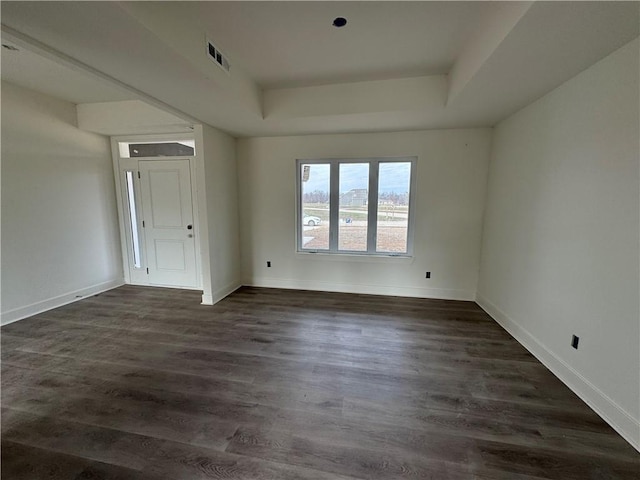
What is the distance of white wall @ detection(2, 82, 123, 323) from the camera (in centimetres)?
306

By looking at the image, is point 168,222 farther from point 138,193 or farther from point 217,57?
point 217,57

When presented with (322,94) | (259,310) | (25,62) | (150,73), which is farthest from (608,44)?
(25,62)

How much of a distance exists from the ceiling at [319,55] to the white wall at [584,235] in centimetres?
27

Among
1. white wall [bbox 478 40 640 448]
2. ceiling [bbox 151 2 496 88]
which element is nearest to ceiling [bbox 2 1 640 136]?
ceiling [bbox 151 2 496 88]

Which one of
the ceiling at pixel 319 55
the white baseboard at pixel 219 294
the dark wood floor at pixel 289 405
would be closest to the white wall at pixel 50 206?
the ceiling at pixel 319 55

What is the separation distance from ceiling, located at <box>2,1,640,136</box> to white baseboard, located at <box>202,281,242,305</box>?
232 centimetres

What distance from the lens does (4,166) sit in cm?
298

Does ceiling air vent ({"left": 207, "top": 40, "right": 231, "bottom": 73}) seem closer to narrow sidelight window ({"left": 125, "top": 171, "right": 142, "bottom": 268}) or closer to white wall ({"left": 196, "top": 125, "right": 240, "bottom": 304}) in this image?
Result: white wall ({"left": 196, "top": 125, "right": 240, "bottom": 304})

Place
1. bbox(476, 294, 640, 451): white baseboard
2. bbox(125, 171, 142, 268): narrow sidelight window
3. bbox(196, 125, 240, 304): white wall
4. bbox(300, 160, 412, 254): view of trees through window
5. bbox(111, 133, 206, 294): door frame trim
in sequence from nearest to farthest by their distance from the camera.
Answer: bbox(476, 294, 640, 451): white baseboard, bbox(196, 125, 240, 304): white wall, bbox(111, 133, 206, 294): door frame trim, bbox(300, 160, 412, 254): view of trees through window, bbox(125, 171, 142, 268): narrow sidelight window

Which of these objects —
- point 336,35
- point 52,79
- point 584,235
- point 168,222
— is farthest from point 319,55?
point 168,222

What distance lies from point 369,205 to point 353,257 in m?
0.84

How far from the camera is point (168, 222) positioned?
166 inches

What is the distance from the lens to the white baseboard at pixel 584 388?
159 centimetres

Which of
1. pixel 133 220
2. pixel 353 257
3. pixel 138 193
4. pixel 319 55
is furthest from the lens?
pixel 133 220
